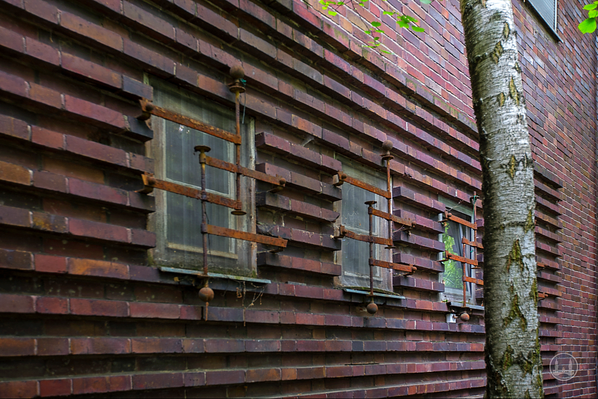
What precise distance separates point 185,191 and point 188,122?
426mm

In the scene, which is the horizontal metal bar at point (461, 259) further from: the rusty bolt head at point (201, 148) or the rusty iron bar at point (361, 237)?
the rusty bolt head at point (201, 148)

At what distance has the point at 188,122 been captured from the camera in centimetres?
370

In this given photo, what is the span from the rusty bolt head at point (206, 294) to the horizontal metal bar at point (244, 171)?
748 mm

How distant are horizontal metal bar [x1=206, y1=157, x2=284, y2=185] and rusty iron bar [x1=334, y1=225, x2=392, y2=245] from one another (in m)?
0.81

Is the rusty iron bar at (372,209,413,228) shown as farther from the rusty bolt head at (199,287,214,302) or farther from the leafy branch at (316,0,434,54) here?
the rusty bolt head at (199,287,214,302)

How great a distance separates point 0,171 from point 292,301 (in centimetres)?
218

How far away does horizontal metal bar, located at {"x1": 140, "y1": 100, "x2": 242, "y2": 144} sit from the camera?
3.43m

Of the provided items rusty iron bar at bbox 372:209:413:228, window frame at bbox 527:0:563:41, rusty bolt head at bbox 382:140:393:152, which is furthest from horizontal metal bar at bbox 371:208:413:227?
window frame at bbox 527:0:563:41

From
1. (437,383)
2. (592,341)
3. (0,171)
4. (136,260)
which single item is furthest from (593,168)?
(0,171)

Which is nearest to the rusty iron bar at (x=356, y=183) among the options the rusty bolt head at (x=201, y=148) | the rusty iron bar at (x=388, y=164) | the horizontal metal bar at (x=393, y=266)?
the rusty iron bar at (x=388, y=164)

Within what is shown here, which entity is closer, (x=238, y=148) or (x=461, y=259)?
(x=238, y=148)

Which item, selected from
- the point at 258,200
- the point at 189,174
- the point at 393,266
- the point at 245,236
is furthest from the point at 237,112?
the point at 393,266

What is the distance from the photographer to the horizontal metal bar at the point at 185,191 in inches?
131

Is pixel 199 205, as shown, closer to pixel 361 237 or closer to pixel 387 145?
pixel 361 237
